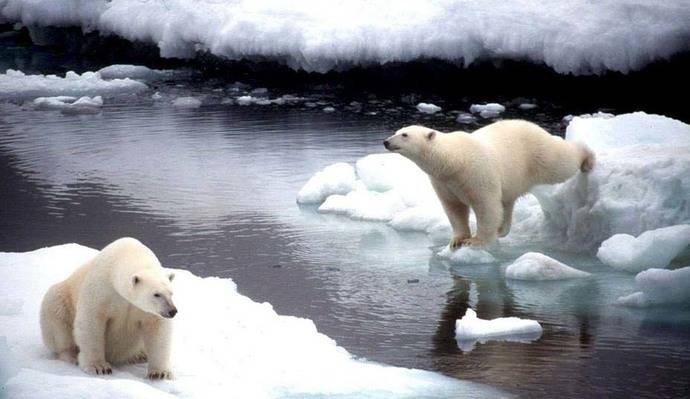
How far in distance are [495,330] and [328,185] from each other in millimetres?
3159

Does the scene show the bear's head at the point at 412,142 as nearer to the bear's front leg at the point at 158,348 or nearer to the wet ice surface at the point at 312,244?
the wet ice surface at the point at 312,244

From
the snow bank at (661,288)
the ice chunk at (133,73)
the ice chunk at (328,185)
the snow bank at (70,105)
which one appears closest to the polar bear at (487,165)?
the snow bank at (661,288)

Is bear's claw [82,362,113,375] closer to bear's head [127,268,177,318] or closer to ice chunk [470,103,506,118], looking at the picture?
bear's head [127,268,177,318]

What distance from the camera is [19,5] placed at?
729 inches

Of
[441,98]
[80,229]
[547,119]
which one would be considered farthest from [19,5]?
[80,229]

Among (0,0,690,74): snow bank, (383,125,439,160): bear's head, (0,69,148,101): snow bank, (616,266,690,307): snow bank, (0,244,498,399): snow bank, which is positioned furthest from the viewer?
(0,69,148,101): snow bank

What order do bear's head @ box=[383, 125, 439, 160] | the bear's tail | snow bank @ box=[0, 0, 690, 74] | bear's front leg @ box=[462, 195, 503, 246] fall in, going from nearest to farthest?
bear's head @ box=[383, 125, 439, 160]
bear's front leg @ box=[462, 195, 503, 246]
the bear's tail
snow bank @ box=[0, 0, 690, 74]

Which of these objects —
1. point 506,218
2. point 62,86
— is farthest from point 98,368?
point 62,86

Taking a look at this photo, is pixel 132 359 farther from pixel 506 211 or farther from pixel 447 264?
pixel 506 211

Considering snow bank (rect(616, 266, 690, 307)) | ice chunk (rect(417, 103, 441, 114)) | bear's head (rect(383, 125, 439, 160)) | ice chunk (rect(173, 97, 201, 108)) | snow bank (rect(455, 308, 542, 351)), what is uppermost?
bear's head (rect(383, 125, 439, 160))

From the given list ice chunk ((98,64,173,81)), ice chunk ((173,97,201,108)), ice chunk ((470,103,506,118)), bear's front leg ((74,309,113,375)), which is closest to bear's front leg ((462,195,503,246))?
bear's front leg ((74,309,113,375))

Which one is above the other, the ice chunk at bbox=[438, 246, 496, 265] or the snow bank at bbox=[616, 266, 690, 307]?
the snow bank at bbox=[616, 266, 690, 307]

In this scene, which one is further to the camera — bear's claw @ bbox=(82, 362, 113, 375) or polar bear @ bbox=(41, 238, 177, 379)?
bear's claw @ bbox=(82, 362, 113, 375)

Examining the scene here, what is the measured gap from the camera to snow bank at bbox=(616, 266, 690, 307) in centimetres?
557
